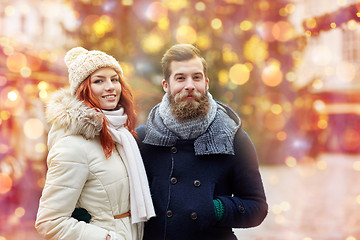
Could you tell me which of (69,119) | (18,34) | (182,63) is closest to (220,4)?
(18,34)

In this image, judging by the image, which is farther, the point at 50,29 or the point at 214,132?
the point at 50,29

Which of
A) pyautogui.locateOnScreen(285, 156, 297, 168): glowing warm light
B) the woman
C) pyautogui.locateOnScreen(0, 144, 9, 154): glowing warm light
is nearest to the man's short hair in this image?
the woman

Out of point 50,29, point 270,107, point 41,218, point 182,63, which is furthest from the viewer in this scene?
point 270,107

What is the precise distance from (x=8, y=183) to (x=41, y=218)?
3.25m

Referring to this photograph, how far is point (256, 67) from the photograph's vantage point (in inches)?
295

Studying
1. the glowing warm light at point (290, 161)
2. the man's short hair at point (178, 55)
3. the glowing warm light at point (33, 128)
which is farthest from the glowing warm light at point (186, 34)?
the glowing warm light at point (290, 161)

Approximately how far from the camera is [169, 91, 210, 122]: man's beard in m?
2.00

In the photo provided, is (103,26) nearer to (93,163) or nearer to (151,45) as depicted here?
(151,45)

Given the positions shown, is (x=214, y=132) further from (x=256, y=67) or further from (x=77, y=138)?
(x=256, y=67)

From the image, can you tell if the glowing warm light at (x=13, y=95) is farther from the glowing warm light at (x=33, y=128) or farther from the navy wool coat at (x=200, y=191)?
the navy wool coat at (x=200, y=191)

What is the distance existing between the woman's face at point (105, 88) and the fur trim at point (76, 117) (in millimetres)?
96

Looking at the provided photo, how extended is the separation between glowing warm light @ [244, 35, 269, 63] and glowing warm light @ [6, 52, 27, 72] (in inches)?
146

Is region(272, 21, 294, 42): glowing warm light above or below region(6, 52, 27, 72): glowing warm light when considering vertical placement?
above

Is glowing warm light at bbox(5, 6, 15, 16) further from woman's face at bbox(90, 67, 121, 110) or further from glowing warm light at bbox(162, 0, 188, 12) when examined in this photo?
woman's face at bbox(90, 67, 121, 110)
